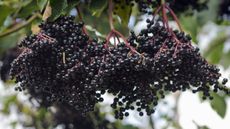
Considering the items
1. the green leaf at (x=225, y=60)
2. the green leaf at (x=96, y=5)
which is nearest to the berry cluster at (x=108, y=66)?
the green leaf at (x=96, y=5)

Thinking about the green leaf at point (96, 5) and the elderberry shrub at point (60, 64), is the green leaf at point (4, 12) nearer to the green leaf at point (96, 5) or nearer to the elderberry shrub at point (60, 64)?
the green leaf at point (96, 5)

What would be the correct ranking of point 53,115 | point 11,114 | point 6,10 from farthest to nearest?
1. point 11,114
2. point 53,115
3. point 6,10

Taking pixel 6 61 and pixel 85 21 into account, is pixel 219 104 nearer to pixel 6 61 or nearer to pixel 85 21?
pixel 85 21

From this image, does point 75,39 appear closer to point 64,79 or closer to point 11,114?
point 64,79

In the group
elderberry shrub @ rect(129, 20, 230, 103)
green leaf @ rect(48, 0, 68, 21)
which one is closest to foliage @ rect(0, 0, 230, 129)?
green leaf @ rect(48, 0, 68, 21)

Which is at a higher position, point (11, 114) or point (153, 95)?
point (11, 114)

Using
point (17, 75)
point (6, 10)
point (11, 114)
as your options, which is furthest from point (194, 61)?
point (11, 114)
